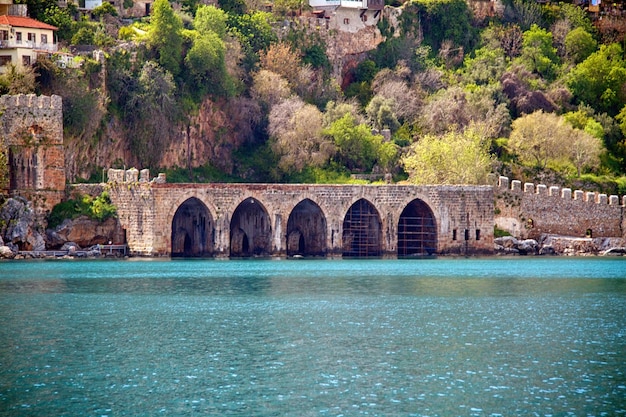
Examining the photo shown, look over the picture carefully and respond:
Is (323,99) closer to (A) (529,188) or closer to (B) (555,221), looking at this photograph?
(A) (529,188)

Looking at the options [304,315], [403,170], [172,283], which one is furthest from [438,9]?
[304,315]

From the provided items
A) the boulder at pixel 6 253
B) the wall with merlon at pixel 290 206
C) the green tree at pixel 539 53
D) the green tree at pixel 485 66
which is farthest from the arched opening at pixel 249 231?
the green tree at pixel 539 53

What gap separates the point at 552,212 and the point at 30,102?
29.4 metres

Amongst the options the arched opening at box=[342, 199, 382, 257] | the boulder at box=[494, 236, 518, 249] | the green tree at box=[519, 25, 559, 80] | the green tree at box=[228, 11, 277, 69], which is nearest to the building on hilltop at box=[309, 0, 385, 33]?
the green tree at box=[228, 11, 277, 69]

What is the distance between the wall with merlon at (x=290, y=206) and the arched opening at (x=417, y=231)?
814 millimetres

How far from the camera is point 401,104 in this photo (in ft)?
315

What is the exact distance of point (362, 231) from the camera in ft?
257

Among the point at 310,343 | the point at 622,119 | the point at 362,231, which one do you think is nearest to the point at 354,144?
the point at 362,231

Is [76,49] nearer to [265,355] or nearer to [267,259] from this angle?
[267,259]

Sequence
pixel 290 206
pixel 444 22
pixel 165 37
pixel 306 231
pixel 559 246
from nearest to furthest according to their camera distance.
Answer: pixel 290 206 → pixel 306 231 → pixel 559 246 → pixel 165 37 → pixel 444 22

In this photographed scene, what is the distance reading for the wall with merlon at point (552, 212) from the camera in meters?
80.3

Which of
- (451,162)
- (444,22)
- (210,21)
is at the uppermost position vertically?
(444,22)

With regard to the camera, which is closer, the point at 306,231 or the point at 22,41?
the point at 22,41

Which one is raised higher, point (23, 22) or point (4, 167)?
point (23, 22)
